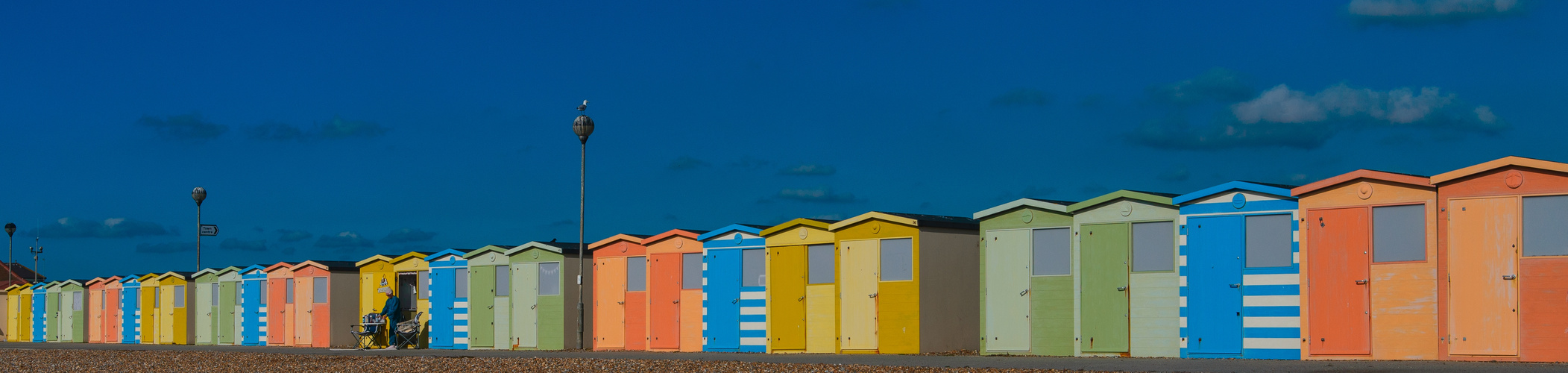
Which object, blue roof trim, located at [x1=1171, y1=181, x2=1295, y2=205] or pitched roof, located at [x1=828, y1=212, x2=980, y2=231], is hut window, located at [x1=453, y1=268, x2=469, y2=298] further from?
blue roof trim, located at [x1=1171, y1=181, x2=1295, y2=205]

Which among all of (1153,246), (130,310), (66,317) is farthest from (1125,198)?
(66,317)

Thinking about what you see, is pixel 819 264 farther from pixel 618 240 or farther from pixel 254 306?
pixel 254 306

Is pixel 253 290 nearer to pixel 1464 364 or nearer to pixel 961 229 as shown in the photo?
pixel 961 229

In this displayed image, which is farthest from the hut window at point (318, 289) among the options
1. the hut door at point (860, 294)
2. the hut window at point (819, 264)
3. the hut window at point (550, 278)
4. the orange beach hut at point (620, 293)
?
the hut door at point (860, 294)

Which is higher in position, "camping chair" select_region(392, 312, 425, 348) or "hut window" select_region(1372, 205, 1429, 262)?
"hut window" select_region(1372, 205, 1429, 262)

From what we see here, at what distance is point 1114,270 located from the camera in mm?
19281

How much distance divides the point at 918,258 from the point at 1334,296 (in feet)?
20.3

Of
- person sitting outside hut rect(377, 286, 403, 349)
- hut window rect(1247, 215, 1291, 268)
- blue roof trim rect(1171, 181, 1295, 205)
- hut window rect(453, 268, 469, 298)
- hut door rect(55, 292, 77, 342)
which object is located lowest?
hut door rect(55, 292, 77, 342)

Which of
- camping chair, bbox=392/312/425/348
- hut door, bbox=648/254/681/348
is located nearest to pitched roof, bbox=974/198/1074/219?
hut door, bbox=648/254/681/348

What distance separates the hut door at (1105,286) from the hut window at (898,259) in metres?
2.85

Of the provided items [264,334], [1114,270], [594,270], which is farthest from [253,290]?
[1114,270]

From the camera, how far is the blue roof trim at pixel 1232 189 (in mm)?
17750

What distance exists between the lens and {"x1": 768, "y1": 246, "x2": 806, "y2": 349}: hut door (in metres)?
22.8

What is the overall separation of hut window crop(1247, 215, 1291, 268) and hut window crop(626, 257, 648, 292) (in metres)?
11.2
